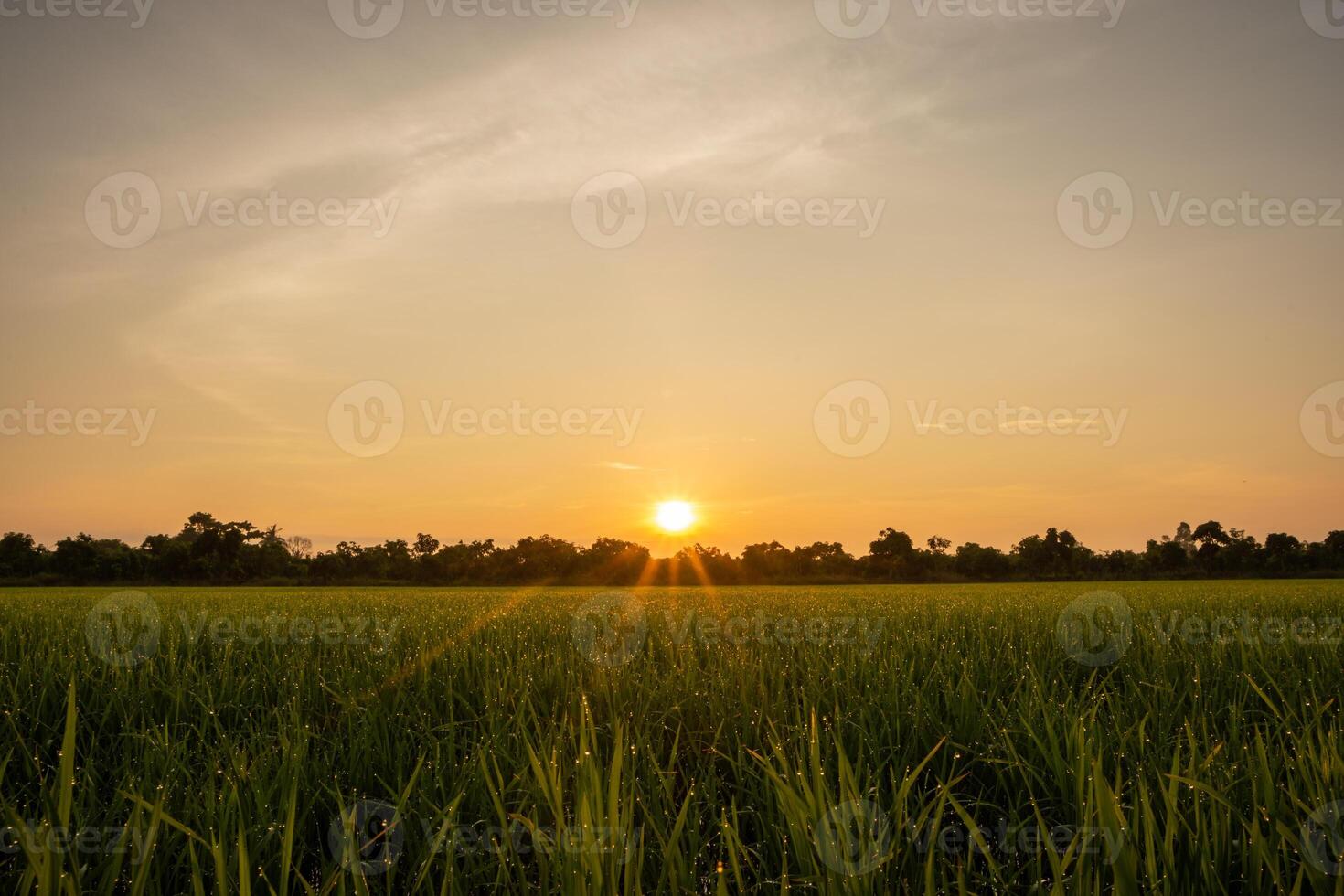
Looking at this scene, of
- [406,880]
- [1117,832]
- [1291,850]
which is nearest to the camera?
[1117,832]

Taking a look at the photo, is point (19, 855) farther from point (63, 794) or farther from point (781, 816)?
point (781, 816)

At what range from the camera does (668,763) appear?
2.65 metres

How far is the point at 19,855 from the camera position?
206cm

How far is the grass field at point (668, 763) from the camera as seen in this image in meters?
1.75

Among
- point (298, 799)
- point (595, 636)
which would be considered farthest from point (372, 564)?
point (298, 799)

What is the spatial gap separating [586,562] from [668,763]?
4531cm

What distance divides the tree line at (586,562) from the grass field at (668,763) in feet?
131

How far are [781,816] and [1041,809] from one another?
2.90ft

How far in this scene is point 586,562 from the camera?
4725 centimetres

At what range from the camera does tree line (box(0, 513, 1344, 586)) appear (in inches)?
1789

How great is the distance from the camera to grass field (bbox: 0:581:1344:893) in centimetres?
175

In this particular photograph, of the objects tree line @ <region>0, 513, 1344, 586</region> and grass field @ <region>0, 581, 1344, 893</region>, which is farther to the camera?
tree line @ <region>0, 513, 1344, 586</region>

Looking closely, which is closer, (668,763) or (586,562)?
(668,763)

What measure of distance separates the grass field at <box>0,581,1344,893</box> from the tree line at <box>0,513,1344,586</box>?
39.8 m
